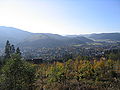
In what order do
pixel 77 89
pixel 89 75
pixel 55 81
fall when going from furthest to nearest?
pixel 89 75 < pixel 55 81 < pixel 77 89

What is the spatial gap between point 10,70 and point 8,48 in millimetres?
53858

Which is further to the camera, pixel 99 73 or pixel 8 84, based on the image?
pixel 99 73

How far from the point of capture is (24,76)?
2069 cm

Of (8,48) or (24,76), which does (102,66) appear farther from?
(24,76)

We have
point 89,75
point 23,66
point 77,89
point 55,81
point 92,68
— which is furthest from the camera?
point 92,68

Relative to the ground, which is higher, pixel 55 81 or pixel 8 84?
pixel 8 84

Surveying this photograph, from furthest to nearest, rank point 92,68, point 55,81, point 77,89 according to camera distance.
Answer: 1. point 92,68
2. point 55,81
3. point 77,89

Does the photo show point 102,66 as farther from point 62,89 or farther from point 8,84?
point 8,84

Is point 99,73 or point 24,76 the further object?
point 99,73

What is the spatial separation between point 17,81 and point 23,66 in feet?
6.35

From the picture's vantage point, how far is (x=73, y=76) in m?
53.2

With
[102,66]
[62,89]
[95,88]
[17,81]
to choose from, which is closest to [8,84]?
[17,81]

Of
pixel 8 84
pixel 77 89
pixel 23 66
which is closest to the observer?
pixel 8 84

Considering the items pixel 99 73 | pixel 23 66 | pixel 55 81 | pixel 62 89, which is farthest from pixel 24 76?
pixel 99 73
